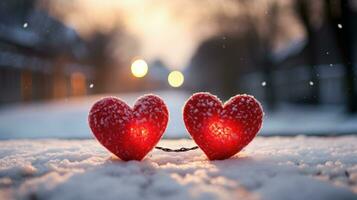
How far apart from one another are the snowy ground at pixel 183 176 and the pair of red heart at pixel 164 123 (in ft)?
0.29

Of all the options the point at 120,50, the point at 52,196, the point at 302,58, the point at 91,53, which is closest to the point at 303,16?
the point at 302,58

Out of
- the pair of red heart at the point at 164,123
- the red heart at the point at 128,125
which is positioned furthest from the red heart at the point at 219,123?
the red heart at the point at 128,125

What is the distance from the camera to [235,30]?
105ft

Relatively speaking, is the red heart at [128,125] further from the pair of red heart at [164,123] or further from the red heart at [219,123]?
the red heart at [219,123]

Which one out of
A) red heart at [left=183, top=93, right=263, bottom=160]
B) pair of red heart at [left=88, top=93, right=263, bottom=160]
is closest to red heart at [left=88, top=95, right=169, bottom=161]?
pair of red heart at [left=88, top=93, right=263, bottom=160]

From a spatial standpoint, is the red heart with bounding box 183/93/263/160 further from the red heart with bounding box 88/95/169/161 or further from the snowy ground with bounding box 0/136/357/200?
the red heart with bounding box 88/95/169/161

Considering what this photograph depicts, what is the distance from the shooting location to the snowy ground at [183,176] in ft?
6.06

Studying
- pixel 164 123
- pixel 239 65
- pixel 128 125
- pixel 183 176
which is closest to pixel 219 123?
pixel 164 123

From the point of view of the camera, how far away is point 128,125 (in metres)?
2.74

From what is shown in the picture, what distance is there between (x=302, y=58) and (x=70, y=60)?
904 inches

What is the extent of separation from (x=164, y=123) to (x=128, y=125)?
241 millimetres

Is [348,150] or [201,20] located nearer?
[348,150]

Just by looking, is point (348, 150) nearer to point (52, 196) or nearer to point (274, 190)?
point (274, 190)

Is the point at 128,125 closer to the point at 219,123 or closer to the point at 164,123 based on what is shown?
the point at 164,123
